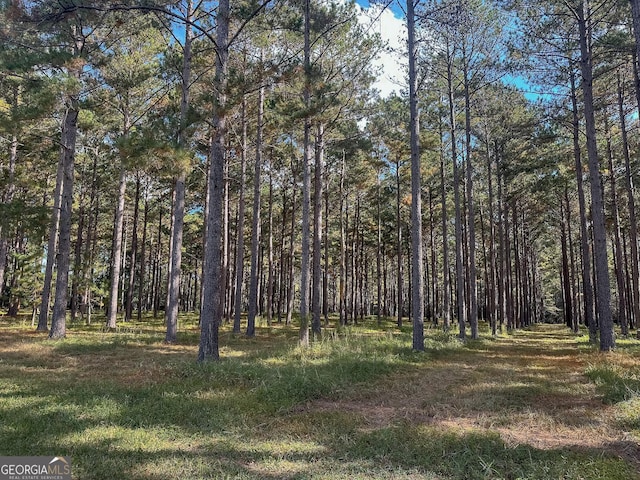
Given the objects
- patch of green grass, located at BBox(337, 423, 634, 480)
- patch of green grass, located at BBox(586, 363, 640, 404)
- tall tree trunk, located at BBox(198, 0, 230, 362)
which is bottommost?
patch of green grass, located at BBox(337, 423, 634, 480)

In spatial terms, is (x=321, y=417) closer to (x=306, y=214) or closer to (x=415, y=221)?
(x=415, y=221)

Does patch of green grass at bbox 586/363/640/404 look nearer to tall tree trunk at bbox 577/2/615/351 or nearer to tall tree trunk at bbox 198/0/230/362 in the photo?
tall tree trunk at bbox 577/2/615/351

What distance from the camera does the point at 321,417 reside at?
564cm

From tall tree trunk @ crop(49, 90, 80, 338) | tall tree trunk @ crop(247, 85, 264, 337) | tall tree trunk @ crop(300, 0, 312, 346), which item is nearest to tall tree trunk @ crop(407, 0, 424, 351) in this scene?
tall tree trunk @ crop(300, 0, 312, 346)

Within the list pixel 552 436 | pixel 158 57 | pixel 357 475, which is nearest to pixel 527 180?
pixel 158 57

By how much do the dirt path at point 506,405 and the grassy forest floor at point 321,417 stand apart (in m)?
0.03

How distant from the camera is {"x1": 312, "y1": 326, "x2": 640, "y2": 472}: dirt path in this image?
16.2 ft

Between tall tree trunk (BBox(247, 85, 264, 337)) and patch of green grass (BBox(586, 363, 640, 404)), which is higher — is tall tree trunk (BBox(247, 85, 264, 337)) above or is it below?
above

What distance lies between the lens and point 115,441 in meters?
4.42

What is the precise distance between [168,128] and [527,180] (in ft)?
79.8

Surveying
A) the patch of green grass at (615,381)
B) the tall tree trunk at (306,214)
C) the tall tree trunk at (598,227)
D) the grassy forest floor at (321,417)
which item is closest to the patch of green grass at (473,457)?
the grassy forest floor at (321,417)

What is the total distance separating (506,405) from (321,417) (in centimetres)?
308

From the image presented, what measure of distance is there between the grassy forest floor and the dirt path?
29 millimetres

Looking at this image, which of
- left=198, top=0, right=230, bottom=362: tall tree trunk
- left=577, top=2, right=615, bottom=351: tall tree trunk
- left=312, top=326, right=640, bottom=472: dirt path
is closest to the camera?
left=312, top=326, right=640, bottom=472: dirt path
